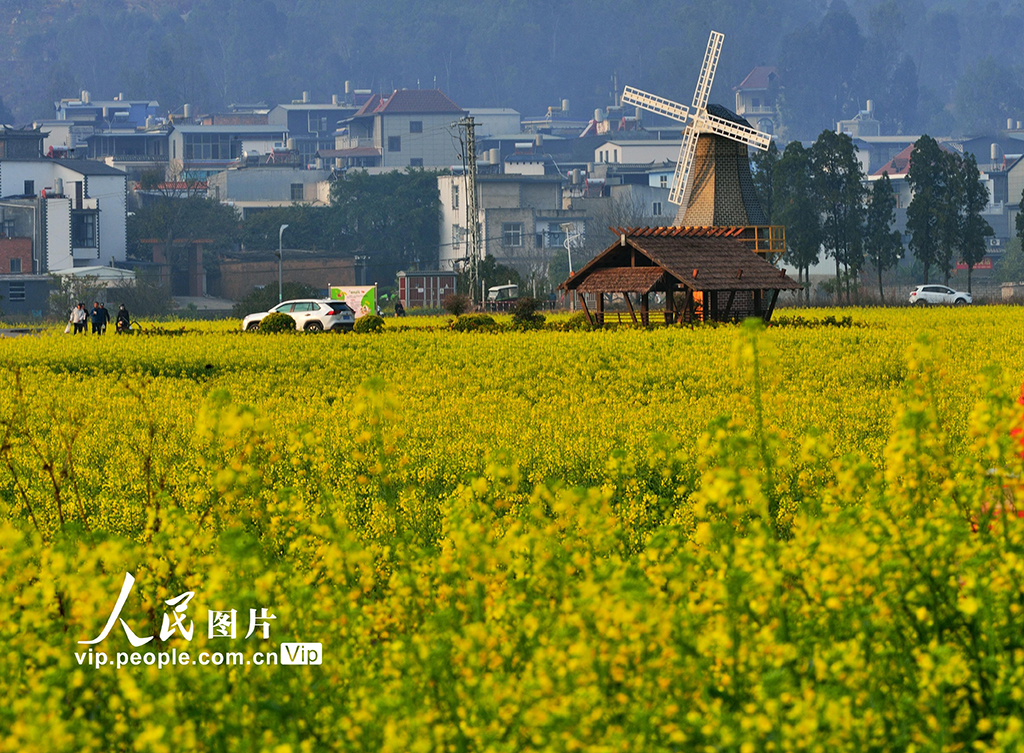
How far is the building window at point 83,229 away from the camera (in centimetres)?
10219

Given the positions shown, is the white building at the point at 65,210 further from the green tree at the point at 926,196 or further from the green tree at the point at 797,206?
the green tree at the point at 926,196

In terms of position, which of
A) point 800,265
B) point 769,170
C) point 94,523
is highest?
point 769,170

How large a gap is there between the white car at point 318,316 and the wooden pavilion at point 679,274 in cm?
816

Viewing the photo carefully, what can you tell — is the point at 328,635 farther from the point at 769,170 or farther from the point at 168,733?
the point at 769,170

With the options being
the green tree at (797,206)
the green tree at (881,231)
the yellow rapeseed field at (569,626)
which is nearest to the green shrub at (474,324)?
the yellow rapeseed field at (569,626)

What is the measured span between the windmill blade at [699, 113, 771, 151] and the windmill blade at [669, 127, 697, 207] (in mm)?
950

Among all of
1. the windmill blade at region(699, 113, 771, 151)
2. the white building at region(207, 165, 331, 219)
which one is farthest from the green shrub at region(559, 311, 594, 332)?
the white building at region(207, 165, 331, 219)

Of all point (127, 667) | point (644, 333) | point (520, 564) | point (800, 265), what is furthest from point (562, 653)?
point (800, 265)

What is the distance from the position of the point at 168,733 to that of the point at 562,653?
5.29 feet

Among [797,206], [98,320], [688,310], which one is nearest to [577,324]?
[688,310]

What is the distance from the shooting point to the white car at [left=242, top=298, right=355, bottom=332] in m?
49.8

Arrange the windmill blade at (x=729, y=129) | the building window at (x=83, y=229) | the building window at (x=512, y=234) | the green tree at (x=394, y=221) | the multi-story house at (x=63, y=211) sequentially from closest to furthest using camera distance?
1. the windmill blade at (x=729, y=129)
2. the multi-story house at (x=63, y=211)
3. the building window at (x=83, y=229)
4. the green tree at (x=394, y=221)
5. the building window at (x=512, y=234)

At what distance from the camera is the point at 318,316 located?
164 feet

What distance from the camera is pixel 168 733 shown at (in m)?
5.38
